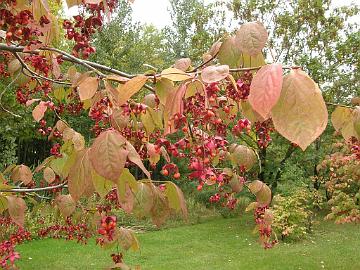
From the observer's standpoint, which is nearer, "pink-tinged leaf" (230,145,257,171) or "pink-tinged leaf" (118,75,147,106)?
"pink-tinged leaf" (118,75,147,106)

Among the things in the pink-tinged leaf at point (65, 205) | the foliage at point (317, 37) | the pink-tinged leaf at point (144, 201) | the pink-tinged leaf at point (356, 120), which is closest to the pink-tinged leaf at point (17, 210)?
the pink-tinged leaf at point (65, 205)

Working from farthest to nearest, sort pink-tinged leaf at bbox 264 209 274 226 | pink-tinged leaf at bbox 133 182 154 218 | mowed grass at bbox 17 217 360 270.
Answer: mowed grass at bbox 17 217 360 270, pink-tinged leaf at bbox 264 209 274 226, pink-tinged leaf at bbox 133 182 154 218

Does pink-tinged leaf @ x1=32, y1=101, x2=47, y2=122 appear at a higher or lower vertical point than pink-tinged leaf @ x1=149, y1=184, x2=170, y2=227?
higher

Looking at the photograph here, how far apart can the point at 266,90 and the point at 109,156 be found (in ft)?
1.12

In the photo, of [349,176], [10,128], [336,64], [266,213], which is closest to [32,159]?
[10,128]

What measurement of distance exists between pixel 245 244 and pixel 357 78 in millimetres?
5252

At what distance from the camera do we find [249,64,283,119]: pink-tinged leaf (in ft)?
2.15

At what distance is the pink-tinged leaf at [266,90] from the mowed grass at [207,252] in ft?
21.9

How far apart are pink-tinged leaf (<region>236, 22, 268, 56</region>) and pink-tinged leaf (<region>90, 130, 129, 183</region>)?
34 centimetres


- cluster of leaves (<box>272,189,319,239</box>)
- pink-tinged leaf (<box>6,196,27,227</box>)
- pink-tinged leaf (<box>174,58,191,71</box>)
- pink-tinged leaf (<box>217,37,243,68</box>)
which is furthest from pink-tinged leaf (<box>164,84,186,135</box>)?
cluster of leaves (<box>272,189,319,239</box>)

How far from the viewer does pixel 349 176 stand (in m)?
6.66

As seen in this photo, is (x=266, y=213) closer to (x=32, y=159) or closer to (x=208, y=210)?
(x=208, y=210)

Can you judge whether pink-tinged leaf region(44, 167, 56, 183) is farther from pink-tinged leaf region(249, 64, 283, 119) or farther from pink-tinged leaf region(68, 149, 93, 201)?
pink-tinged leaf region(249, 64, 283, 119)

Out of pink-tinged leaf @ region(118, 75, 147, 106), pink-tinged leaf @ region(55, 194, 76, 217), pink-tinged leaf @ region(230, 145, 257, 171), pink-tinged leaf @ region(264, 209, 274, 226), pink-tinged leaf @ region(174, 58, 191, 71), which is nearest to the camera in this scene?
pink-tinged leaf @ region(118, 75, 147, 106)
